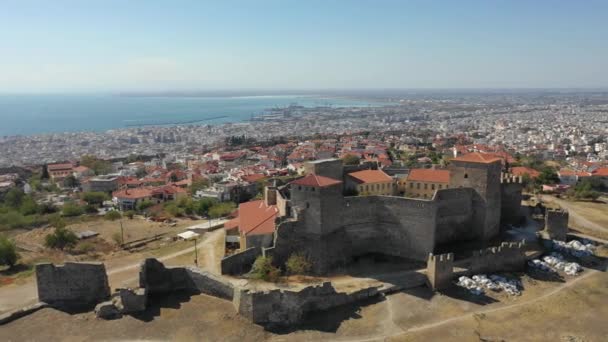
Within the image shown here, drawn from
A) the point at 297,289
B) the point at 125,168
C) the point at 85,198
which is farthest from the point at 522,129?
the point at 297,289

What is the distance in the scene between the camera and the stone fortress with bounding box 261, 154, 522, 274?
91.2 feet

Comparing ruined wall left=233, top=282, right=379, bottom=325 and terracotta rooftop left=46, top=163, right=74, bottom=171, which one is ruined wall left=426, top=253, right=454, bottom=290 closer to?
ruined wall left=233, top=282, right=379, bottom=325

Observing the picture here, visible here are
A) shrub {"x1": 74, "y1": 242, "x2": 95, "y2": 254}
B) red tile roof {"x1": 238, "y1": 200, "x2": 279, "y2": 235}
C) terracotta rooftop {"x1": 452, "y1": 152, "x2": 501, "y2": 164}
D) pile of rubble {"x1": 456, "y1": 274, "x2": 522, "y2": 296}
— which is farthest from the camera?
shrub {"x1": 74, "y1": 242, "x2": 95, "y2": 254}

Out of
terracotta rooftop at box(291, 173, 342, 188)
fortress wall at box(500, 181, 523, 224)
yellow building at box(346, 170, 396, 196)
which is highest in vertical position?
terracotta rooftop at box(291, 173, 342, 188)

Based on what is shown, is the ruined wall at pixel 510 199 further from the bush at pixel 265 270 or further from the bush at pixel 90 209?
the bush at pixel 90 209

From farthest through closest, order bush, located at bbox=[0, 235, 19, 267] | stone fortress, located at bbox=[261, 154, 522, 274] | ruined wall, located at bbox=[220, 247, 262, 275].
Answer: bush, located at bbox=[0, 235, 19, 267] < stone fortress, located at bbox=[261, 154, 522, 274] < ruined wall, located at bbox=[220, 247, 262, 275]

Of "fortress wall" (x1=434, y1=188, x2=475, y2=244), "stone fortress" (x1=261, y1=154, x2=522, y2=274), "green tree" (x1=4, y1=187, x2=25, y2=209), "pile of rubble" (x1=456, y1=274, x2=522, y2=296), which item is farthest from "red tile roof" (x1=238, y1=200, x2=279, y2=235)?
"green tree" (x1=4, y1=187, x2=25, y2=209)

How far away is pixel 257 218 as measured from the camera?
31906 millimetres

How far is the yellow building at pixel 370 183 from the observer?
121ft

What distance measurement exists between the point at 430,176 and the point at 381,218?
1004 cm

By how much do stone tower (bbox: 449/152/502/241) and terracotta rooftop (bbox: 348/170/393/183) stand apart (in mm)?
6606

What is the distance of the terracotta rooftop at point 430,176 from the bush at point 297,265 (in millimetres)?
15358

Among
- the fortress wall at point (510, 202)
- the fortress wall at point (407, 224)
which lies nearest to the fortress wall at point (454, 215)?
the fortress wall at point (407, 224)

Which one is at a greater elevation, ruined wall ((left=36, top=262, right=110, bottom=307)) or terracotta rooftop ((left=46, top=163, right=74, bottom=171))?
ruined wall ((left=36, top=262, right=110, bottom=307))
